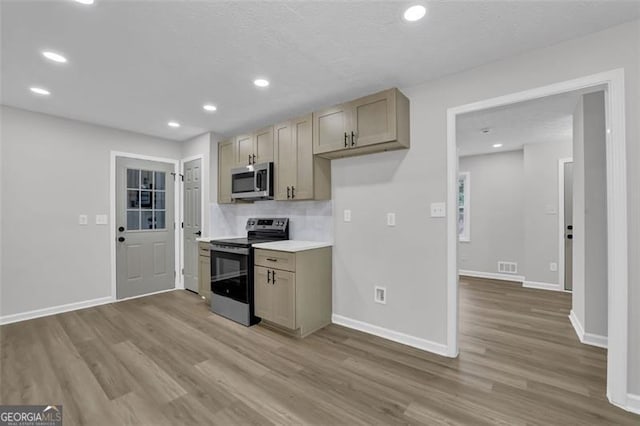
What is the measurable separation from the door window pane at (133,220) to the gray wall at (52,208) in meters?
0.27

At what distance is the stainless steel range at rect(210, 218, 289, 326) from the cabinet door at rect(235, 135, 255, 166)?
88cm

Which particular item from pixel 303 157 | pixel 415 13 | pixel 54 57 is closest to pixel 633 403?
pixel 415 13

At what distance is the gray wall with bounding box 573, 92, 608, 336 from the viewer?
105 inches

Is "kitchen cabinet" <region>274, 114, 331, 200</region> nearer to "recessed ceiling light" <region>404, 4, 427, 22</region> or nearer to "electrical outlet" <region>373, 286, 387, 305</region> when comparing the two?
"electrical outlet" <region>373, 286, 387, 305</region>

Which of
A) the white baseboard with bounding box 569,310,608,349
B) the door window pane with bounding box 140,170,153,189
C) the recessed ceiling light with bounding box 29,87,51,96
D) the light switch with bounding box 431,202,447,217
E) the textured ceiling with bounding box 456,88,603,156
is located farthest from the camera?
the door window pane with bounding box 140,170,153,189

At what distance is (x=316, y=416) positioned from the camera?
1733 mm

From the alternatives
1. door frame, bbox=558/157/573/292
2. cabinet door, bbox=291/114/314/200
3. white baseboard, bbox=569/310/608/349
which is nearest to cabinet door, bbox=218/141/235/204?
cabinet door, bbox=291/114/314/200

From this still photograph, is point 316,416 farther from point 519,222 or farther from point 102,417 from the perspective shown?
point 519,222

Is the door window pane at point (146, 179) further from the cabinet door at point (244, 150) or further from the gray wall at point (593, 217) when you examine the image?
the gray wall at point (593, 217)

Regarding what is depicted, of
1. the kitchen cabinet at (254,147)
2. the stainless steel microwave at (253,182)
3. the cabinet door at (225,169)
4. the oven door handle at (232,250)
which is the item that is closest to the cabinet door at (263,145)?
the kitchen cabinet at (254,147)

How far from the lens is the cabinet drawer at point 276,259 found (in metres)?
2.85

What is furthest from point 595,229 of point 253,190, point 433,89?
point 253,190

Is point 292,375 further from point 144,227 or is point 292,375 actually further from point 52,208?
point 52,208

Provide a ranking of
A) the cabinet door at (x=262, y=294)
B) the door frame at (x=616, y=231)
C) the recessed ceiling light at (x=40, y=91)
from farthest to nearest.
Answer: the cabinet door at (x=262, y=294) → the recessed ceiling light at (x=40, y=91) → the door frame at (x=616, y=231)
